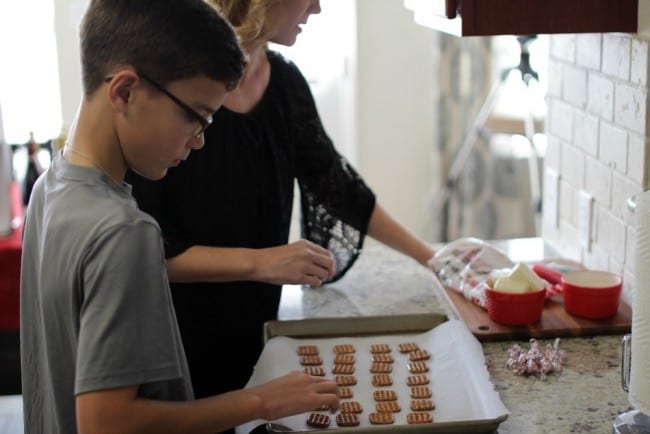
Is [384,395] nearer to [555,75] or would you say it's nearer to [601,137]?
[601,137]

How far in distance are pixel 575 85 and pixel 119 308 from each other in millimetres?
1214

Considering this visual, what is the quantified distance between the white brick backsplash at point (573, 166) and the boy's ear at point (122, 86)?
1.13m

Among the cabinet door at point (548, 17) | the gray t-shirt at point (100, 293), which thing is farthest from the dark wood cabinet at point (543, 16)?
the gray t-shirt at point (100, 293)

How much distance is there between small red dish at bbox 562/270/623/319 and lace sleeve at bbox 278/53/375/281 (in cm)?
42

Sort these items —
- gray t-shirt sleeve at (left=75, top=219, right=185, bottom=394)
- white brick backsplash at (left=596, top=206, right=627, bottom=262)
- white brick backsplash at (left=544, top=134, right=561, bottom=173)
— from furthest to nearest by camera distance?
white brick backsplash at (left=544, top=134, right=561, bottom=173), white brick backsplash at (left=596, top=206, right=627, bottom=262), gray t-shirt sleeve at (left=75, top=219, right=185, bottom=394)

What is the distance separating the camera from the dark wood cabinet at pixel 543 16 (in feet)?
4.65

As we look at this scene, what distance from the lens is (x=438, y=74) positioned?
3777 millimetres

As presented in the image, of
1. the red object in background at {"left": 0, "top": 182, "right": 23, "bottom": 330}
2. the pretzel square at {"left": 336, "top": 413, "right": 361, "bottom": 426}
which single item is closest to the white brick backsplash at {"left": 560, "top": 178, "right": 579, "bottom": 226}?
the pretzel square at {"left": 336, "top": 413, "right": 361, "bottom": 426}

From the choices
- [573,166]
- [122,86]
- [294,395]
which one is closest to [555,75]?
[573,166]

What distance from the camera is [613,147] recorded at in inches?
62.6

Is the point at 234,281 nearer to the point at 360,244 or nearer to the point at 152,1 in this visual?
the point at 360,244

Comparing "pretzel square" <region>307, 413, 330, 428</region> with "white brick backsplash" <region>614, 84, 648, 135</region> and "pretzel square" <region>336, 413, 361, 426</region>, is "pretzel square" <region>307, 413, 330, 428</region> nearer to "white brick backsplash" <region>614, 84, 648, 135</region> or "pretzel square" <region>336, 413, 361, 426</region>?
"pretzel square" <region>336, 413, 361, 426</region>

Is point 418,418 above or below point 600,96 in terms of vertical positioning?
below

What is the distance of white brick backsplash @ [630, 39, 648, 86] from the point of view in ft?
4.65
